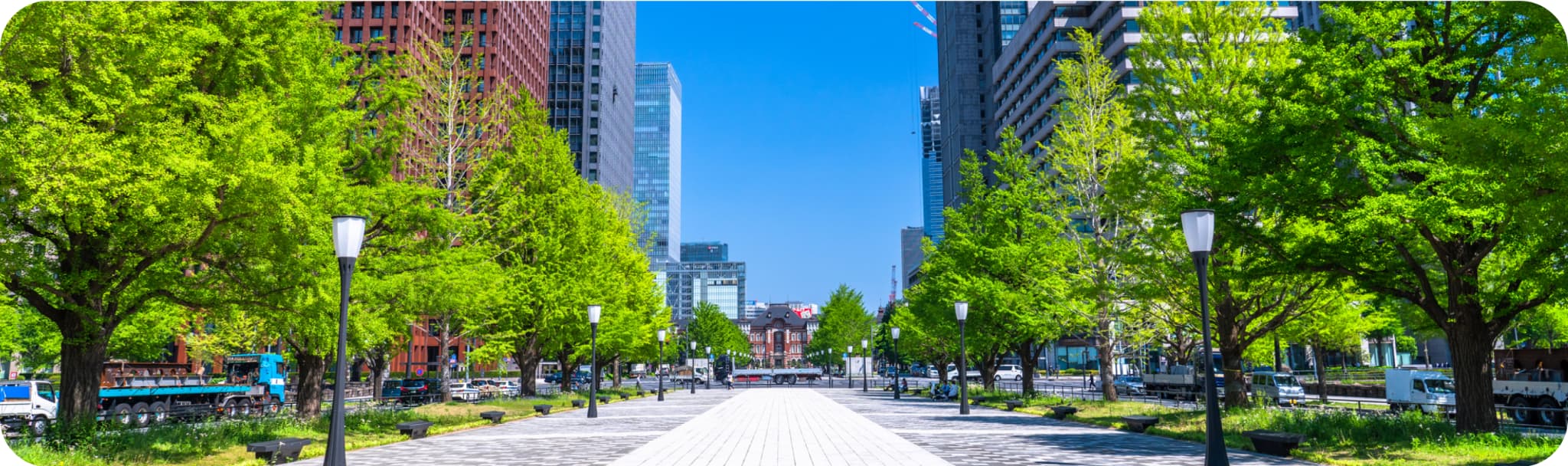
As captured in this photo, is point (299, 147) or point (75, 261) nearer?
point (75, 261)

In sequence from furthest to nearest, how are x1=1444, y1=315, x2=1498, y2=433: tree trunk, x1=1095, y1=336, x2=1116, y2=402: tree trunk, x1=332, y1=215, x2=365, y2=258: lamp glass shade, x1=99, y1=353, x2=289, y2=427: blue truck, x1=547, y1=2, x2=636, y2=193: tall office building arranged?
x1=547, y1=2, x2=636, y2=193: tall office building < x1=1095, y1=336, x2=1116, y2=402: tree trunk < x1=99, y1=353, x2=289, y2=427: blue truck < x1=1444, y1=315, x2=1498, y2=433: tree trunk < x1=332, y1=215, x2=365, y2=258: lamp glass shade

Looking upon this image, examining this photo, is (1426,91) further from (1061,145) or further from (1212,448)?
(1061,145)

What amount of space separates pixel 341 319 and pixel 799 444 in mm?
9357

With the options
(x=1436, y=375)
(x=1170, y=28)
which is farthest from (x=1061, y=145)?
(x=1436, y=375)

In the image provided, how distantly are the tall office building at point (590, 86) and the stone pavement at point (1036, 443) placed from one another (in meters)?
108

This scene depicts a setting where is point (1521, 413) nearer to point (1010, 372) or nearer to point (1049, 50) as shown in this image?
point (1010, 372)

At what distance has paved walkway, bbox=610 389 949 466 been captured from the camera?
48.5 ft

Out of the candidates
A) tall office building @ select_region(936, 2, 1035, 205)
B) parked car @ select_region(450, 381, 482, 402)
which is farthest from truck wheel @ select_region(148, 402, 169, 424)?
tall office building @ select_region(936, 2, 1035, 205)

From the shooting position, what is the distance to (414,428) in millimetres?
19906

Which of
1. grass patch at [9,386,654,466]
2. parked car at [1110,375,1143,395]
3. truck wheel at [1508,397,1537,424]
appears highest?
grass patch at [9,386,654,466]

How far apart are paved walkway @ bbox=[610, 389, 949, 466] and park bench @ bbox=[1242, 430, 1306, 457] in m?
5.39

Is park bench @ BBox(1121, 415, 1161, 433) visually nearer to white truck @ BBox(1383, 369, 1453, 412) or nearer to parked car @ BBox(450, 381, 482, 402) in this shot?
white truck @ BBox(1383, 369, 1453, 412)

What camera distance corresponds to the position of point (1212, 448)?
11250 mm

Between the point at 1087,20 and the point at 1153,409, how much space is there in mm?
68860
